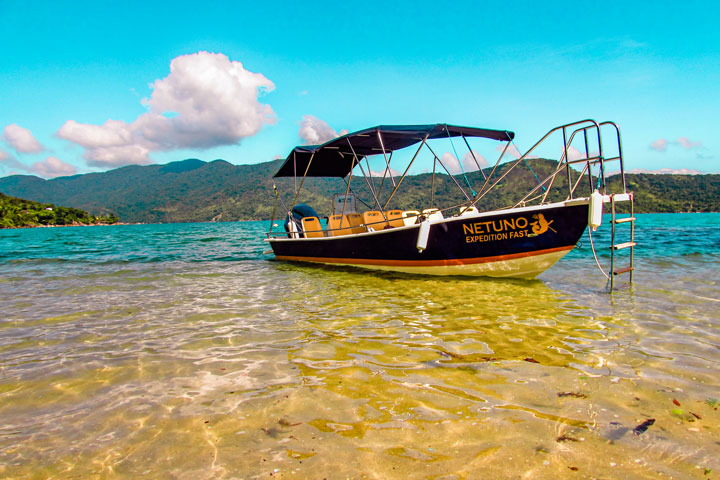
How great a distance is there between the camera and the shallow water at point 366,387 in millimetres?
2354

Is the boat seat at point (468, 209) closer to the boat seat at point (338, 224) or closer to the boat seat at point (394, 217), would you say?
the boat seat at point (394, 217)

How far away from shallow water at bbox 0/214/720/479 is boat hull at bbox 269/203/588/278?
1.49 meters

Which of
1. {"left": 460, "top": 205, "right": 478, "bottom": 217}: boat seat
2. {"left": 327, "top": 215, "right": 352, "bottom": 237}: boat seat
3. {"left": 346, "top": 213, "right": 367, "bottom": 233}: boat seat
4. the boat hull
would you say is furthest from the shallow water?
{"left": 346, "top": 213, "right": 367, "bottom": 233}: boat seat

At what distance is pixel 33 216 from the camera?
102 meters

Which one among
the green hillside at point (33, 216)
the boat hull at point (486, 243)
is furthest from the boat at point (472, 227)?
the green hillside at point (33, 216)

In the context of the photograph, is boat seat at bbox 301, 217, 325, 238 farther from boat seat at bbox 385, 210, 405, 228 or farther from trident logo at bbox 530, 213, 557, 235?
trident logo at bbox 530, 213, 557, 235

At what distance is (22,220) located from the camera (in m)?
98.5

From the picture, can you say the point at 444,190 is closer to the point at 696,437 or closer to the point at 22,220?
the point at 696,437

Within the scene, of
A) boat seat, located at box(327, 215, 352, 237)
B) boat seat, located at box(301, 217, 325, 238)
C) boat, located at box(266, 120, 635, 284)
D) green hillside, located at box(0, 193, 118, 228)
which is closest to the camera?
boat, located at box(266, 120, 635, 284)

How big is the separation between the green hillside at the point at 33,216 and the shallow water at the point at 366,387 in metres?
122

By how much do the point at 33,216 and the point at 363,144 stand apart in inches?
4966

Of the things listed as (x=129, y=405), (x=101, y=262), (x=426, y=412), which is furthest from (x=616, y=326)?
(x=101, y=262)

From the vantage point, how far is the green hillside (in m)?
96.7

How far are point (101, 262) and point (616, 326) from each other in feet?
54.9
